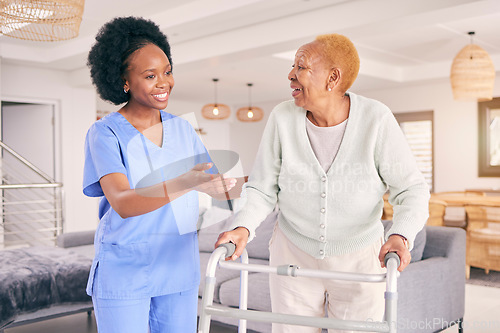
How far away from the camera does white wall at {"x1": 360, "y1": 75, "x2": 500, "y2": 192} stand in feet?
28.2

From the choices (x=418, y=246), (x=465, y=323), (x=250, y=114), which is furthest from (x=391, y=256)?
(x=250, y=114)

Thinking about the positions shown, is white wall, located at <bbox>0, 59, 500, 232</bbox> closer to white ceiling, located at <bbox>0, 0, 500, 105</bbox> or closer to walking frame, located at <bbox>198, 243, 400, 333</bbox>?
white ceiling, located at <bbox>0, 0, 500, 105</bbox>

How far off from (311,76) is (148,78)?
432 millimetres

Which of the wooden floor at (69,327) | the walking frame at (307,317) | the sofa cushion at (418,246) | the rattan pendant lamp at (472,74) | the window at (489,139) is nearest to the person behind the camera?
the walking frame at (307,317)

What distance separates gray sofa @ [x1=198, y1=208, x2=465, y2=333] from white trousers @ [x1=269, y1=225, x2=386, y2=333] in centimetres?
136

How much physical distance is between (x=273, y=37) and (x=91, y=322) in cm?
325

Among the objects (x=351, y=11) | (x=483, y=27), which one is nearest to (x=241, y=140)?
(x=483, y=27)

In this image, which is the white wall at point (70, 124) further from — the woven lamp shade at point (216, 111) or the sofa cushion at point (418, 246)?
Answer: the sofa cushion at point (418, 246)

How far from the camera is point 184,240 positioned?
1.37 meters

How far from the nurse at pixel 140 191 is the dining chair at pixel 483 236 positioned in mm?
4385

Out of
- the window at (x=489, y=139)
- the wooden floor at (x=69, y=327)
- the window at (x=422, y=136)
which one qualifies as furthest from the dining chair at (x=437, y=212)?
the window at (x=422, y=136)

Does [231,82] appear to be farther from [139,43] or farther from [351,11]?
[139,43]

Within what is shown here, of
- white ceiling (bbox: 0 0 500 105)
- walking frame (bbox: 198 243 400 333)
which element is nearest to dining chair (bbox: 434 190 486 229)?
white ceiling (bbox: 0 0 500 105)

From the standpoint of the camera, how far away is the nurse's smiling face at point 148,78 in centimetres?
133
